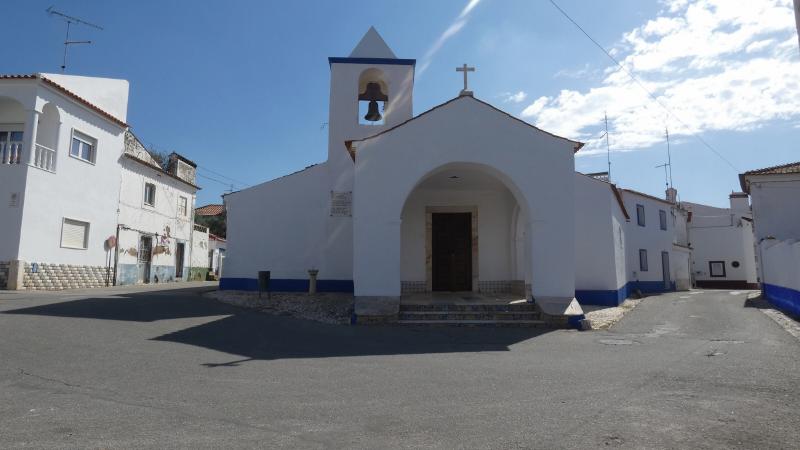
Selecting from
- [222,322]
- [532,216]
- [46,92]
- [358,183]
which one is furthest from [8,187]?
[532,216]

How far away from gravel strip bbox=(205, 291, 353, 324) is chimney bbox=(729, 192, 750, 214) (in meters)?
30.2

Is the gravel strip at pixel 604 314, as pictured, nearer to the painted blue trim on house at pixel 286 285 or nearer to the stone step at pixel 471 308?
the stone step at pixel 471 308

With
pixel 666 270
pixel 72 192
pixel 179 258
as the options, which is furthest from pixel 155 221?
pixel 666 270

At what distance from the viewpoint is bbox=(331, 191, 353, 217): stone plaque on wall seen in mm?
14945

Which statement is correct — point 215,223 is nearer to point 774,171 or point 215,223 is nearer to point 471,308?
point 471,308

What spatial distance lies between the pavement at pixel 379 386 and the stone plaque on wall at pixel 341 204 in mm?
5898

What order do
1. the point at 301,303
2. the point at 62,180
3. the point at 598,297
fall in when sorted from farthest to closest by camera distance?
1. the point at 62,180
2. the point at 598,297
3. the point at 301,303

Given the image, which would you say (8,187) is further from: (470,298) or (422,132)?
Result: (470,298)

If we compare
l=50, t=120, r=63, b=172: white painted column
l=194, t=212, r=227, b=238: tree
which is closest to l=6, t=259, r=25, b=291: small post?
l=50, t=120, r=63, b=172: white painted column

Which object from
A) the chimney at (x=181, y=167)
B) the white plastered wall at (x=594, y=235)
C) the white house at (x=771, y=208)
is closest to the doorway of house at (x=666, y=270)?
the white house at (x=771, y=208)

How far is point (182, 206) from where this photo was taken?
24.3 metres

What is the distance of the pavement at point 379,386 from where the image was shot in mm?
3607

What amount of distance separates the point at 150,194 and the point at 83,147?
4.91 m

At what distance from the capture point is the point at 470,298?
11992 mm
